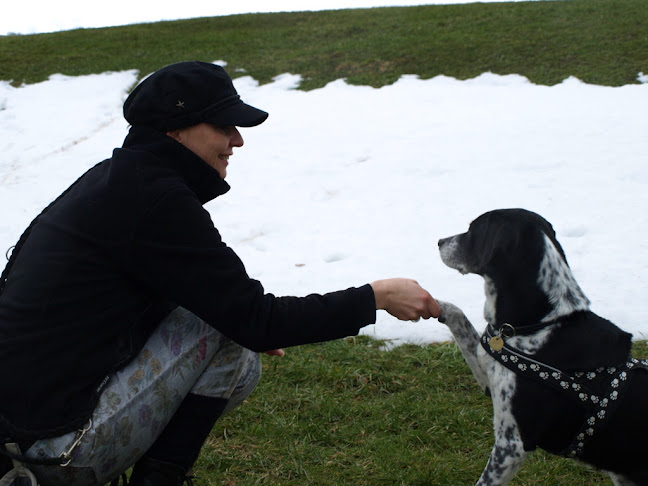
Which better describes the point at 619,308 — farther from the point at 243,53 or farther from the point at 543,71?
the point at 243,53

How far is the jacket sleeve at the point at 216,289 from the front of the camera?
2422mm

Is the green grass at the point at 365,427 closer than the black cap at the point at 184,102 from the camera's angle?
No

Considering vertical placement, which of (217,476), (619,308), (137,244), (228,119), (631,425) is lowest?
(619,308)

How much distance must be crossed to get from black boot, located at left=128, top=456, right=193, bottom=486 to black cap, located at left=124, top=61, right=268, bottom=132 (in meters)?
1.31

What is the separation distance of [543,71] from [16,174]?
8.42m

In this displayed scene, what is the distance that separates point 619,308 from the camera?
522cm

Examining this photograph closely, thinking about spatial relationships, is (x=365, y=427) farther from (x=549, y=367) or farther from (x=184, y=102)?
(x=184, y=102)

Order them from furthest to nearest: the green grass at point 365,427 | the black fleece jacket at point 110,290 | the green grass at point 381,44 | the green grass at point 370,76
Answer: the green grass at point 381,44 → the green grass at point 370,76 → the green grass at point 365,427 → the black fleece jacket at point 110,290

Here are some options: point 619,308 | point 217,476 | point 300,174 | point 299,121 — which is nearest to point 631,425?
point 217,476

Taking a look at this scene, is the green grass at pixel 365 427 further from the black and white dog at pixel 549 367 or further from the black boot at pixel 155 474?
the black boot at pixel 155 474

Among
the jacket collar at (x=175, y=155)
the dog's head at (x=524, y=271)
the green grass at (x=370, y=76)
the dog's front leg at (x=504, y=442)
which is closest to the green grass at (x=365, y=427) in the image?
the green grass at (x=370, y=76)

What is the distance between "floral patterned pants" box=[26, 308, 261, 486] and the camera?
2.46 meters

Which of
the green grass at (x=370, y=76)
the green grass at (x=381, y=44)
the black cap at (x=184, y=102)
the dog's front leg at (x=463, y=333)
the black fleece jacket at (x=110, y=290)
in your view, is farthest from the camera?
the green grass at (x=381, y=44)

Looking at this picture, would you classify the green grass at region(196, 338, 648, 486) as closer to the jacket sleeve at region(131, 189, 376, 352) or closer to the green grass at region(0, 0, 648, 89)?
the jacket sleeve at region(131, 189, 376, 352)
